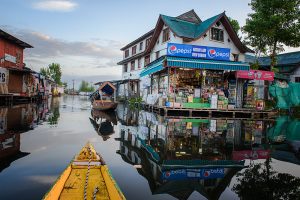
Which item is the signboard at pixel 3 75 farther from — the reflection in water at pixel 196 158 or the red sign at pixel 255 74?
the red sign at pixel 255 74

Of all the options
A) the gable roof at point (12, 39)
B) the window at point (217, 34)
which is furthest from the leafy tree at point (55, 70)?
the window at point (217, 34)

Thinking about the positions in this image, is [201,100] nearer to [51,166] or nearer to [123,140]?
[123,140]

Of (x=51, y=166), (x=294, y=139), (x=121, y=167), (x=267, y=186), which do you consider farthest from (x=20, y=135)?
(x=294, y=139)

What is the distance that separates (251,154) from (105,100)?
18176 millimetres

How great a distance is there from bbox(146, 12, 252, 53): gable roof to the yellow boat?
24020 millimetres

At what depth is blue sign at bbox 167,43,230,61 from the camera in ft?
69.7

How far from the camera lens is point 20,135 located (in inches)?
432

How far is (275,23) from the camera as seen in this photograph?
27.8 meters

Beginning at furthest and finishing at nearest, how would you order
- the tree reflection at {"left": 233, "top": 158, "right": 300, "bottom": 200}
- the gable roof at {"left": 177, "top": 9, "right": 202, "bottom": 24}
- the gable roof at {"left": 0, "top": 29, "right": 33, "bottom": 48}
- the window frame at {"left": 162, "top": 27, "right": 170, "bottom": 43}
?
the gable roof at {"left": 177, "top": 9, "right": 202, "bottom": 24} < the window frame at {"left": 162, "top": 27, "right": 170, "bottom": 43} < the gable roof at {"left": 0, "top": 29, "right": 33, "bottom": 48} < the tree reflection at {"left": 233, "top": 158, "right": 300, "bottom": 200}

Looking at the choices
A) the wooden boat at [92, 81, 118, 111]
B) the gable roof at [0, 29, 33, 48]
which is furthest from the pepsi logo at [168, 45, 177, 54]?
the gable roof at [0, 29, 33, 48]

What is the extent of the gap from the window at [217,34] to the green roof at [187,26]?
1124mm

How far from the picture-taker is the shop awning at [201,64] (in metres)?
20.2

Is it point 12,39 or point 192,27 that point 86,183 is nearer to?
point 192,27

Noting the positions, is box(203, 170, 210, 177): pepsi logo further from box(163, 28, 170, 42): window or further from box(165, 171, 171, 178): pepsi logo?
box(163, 28, 170, 42): window
